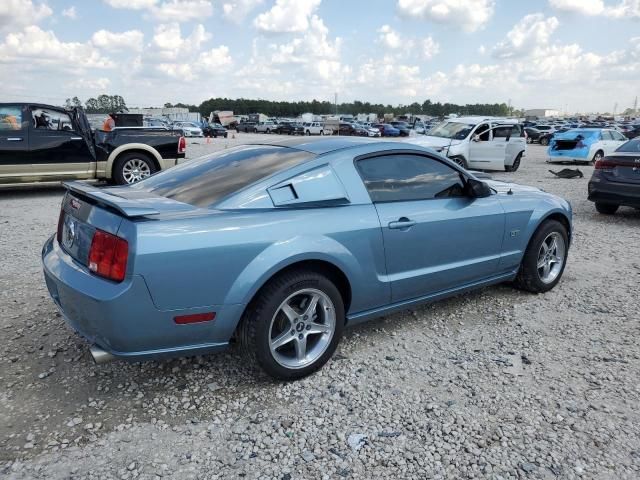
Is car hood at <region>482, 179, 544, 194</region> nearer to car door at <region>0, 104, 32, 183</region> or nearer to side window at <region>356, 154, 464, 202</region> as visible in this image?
side window at <region>356, 154, 464, 202</region>

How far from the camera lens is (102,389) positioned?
119 inches

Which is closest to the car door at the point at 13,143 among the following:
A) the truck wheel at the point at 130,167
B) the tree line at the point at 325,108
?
the truck wheel at the point at 130,167

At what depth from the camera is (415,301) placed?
370 cm

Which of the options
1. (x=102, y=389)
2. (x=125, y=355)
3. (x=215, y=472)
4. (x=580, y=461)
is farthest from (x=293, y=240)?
(x=580, y=461)

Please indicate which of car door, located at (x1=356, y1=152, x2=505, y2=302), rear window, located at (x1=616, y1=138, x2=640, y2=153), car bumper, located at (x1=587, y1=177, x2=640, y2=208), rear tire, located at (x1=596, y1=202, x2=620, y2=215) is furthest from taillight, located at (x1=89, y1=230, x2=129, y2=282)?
rear tire, located at (x1=596, y1=202, x2=620, y2=215)

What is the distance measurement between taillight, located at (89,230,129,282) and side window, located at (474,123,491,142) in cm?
1293

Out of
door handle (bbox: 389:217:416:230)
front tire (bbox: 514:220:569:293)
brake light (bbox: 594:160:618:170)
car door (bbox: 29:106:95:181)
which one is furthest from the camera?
car door (bbox: 29:106:95:181)

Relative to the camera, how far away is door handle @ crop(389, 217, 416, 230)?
339cm

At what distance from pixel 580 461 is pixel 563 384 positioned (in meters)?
0.76

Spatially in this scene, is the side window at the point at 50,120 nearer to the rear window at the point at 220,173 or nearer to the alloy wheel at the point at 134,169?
the alloy wheel at the point at 134,169

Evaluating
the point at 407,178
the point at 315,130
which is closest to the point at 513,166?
the point at 407,178

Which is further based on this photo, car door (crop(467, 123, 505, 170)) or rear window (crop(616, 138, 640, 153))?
car door (crop(467, 123, 505, 170))

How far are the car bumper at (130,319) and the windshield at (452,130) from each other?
1226 cm

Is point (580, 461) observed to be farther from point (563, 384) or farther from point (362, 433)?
point (362, 433)
